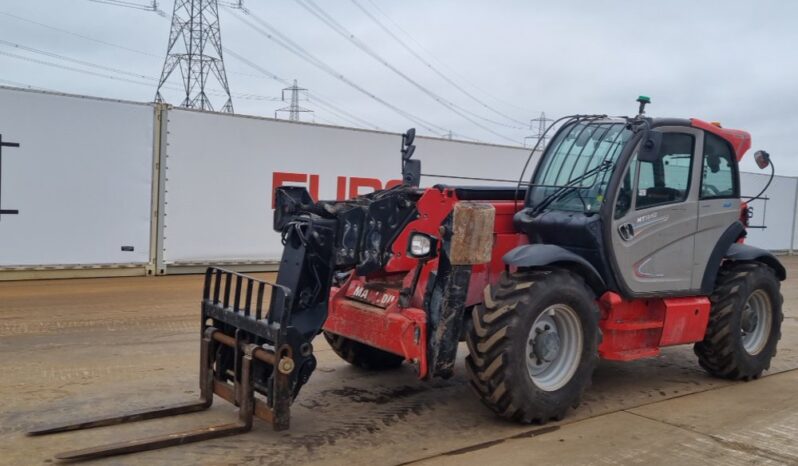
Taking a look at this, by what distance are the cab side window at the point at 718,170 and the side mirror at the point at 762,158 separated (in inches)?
10.7

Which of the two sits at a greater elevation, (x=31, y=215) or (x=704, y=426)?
(x=31, y=215)

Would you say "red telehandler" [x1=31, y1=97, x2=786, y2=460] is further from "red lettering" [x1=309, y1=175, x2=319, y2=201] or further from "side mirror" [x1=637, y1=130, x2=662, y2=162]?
"red lettering" [x1=309, y1=175, x2=319, y2=201]

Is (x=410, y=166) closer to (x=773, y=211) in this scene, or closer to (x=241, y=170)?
(x=241, y=170)

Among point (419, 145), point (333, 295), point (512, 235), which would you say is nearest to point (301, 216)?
point (333, 295)

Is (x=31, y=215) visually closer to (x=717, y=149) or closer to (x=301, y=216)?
(x=301, y=216)

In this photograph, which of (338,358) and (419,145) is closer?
(338,358)

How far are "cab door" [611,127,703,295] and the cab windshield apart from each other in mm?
186

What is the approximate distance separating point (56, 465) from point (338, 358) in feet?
10.2

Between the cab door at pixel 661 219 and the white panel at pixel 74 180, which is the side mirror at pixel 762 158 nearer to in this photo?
the cab door at pixel 661 219

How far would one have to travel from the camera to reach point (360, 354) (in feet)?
20.2

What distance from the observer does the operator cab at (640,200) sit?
5.42 meters

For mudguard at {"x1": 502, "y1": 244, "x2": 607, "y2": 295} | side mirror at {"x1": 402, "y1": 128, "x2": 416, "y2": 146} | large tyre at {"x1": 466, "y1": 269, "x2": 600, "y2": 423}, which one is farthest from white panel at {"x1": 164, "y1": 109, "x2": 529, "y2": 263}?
large tyre at {"x1": 466, "y1": 269, "x2": 600, "y2": 423}

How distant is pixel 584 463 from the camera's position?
427 centimetres

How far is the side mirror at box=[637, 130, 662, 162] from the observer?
5.30 metres
